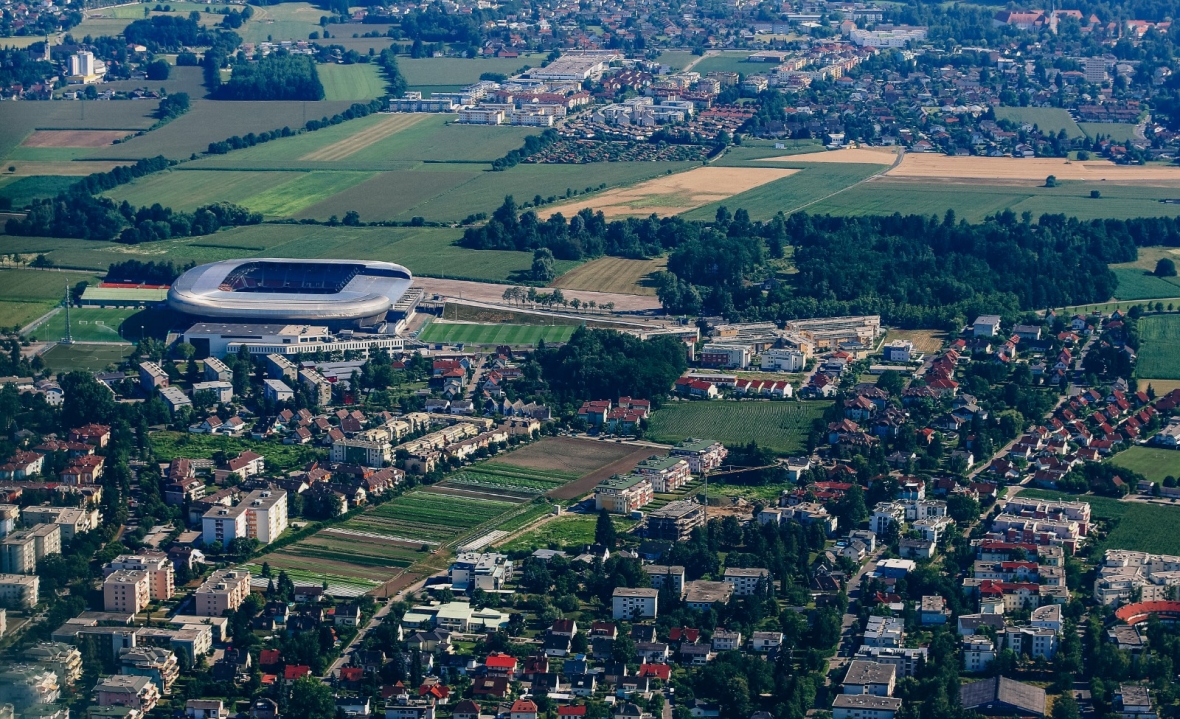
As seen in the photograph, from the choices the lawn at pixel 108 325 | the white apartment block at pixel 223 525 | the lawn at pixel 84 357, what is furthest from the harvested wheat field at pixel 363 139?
the white apartment block at pixel 223 525

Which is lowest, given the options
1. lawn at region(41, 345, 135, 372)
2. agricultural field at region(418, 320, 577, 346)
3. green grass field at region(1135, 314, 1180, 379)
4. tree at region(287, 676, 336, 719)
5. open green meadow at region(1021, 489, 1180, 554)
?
lawn at region(41, 345, 135, 372)

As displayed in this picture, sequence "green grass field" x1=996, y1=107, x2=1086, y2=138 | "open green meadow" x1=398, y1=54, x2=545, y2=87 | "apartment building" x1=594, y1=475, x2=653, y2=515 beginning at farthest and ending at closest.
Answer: "open green meadow" x1=398, y1=54, x2=545, y2=87, "green grass field" x1=996, y1=107, x2=1086, y2=138, "apartment building" x1=594, y1=475, x2=653, y2=515

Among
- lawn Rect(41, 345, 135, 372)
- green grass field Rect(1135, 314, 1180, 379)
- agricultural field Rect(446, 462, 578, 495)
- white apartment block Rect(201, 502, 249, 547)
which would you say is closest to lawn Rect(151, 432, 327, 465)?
agricultural field Rect(446, 462, 578, 495)

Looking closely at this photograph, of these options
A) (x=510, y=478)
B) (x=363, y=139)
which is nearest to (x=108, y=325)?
(x=510, y=478)

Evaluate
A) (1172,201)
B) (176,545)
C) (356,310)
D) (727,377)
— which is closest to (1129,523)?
(727,377)

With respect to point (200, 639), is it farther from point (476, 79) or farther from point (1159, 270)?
point (476, 79)

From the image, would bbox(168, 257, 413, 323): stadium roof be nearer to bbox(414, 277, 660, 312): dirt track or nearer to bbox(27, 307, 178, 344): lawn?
bbox(27, 307, 178, 344): lawn

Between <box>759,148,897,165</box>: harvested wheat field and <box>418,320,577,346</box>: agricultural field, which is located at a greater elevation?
<box>759,148,897,165</box>: harvested wheat field
